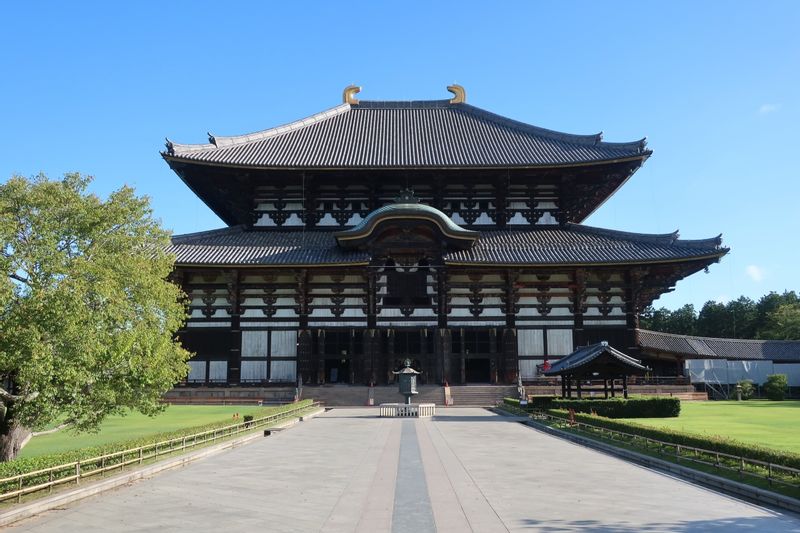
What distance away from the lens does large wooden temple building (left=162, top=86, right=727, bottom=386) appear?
40.4 meters

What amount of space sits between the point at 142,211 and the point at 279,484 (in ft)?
32.9

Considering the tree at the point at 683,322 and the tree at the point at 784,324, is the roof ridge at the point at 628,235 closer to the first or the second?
the tree at the point at 784,324

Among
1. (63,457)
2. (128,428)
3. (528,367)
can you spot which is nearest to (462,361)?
(528,367)

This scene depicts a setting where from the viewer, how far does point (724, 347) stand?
56750 mm

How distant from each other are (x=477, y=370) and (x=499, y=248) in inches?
330

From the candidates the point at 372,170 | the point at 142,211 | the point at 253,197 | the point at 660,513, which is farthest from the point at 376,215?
the point at 660,513

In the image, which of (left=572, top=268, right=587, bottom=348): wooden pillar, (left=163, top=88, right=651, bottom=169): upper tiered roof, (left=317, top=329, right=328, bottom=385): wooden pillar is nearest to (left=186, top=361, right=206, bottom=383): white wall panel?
(left=317, top=329, right=328, bottom=385): wooden pillar

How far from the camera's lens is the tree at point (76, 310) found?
583 inches

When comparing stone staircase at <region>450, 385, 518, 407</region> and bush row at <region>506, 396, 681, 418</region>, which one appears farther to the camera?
stone staircase at <region>450, 385, 518, 407</region>

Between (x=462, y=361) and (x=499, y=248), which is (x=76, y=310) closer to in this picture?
(x=462, y=361)

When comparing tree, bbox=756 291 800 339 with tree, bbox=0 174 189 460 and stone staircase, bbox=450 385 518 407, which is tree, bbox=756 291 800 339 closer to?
stone staircase, bbox=450 385 518 407

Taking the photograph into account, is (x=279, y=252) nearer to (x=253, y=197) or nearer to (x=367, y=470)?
(x=253, y=197)

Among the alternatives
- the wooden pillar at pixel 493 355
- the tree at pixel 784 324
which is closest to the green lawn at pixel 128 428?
the wooden pillar at pixel 493 355

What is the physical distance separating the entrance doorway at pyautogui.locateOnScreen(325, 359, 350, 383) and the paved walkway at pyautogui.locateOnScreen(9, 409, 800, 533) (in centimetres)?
2383
